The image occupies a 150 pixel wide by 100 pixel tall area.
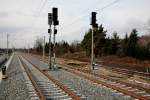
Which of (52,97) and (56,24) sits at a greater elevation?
(56,24)

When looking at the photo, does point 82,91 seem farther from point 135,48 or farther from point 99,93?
point 135,48

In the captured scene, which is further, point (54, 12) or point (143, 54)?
point (143, 54)

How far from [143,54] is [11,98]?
47760mm

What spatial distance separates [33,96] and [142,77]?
8.93 metres

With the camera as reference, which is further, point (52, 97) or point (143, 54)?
point (143, 54)

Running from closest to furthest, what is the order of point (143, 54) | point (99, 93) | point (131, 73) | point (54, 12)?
point (99, 93) → point (131, 73) → point (54, 12) → point (143, 54)

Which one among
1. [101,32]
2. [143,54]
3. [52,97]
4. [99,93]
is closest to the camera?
[52,97]

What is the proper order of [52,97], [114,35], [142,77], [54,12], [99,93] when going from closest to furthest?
1. [52,97]
2. [99,93]
3. [142,77]
4. [54,12]
5. [114,35]

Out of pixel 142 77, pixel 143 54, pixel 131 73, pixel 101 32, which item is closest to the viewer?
pixel 142 77

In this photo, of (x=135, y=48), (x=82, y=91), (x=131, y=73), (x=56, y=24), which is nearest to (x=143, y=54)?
(x=135, y=48)

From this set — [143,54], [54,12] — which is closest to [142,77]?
[54,12]

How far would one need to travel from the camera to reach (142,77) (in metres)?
18.7

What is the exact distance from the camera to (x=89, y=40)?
67188mm

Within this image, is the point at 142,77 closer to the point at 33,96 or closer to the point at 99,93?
the point at 99,93
